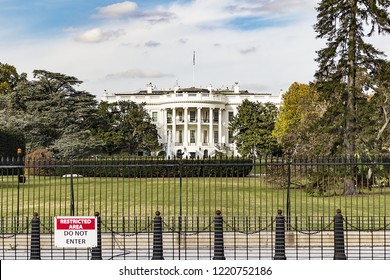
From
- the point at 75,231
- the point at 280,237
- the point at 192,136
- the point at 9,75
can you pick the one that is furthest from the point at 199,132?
the point at 75,231

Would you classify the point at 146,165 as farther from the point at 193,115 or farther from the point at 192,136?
the point at 193,115

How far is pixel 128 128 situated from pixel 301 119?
3321 cm

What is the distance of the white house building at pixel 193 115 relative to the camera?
93375 millimetres

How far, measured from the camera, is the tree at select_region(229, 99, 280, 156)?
70.4 m

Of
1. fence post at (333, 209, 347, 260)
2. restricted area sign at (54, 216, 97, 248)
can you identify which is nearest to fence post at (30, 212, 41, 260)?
restricted area sign at (54, 216, 97, 248)

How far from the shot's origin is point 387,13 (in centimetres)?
2600

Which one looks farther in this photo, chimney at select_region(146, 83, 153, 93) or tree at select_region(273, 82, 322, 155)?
chimney at select_region(146, 83, 153, 93)

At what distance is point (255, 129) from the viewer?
72688 mm

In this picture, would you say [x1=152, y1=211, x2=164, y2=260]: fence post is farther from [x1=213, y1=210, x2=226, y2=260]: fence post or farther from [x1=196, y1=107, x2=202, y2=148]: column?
[x1=196, y1=107, x2=202, y2=148]: column

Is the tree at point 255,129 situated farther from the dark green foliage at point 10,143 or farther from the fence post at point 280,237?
the fence post at point 280,237

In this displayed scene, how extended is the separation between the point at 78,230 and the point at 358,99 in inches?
727

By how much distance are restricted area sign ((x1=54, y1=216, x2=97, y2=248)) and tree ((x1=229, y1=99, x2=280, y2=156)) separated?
188 ft

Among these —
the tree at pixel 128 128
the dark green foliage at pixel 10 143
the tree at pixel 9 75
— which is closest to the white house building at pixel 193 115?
the tree at pixel 128 128

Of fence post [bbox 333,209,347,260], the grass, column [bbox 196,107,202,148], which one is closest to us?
fence post [bbox 333,209,347,260]
